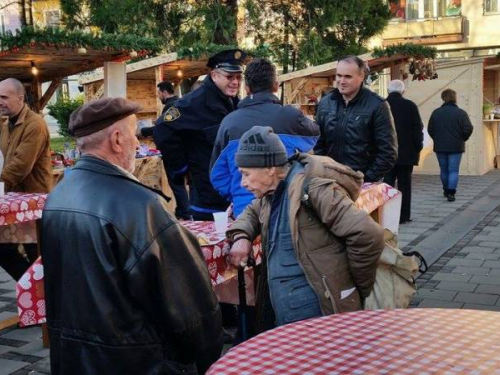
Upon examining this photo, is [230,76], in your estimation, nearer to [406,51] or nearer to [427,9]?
[406,51]

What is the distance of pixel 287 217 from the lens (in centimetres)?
303

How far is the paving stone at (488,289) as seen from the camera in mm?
5762

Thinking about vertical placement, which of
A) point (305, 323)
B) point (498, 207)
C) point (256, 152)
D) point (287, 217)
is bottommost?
point (498, 207)

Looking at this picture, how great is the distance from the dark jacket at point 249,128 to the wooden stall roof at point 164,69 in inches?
312

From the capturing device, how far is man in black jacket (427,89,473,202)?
11039mm

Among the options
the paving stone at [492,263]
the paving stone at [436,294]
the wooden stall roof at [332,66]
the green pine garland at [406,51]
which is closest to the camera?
the paving stone at [436,294]

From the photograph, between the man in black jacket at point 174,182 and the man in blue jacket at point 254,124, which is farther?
the man in black jacket at point 174,182

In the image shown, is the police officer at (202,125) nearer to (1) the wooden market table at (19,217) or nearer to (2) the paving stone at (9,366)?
(1) the wooden market table at (19,217)

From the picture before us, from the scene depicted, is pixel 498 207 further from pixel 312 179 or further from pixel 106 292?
pixel 106 292

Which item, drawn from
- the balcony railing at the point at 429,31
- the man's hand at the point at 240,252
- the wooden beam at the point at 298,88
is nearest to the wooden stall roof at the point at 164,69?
the wooden beam at the point at 298,88

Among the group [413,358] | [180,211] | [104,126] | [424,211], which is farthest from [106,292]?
[424,211]

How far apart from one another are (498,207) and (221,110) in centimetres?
691

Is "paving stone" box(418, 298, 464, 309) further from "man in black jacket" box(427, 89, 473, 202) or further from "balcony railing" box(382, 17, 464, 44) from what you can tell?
"balcony railing" box(382, 17, 464, 44)

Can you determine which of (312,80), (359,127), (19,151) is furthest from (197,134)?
(312,80)
